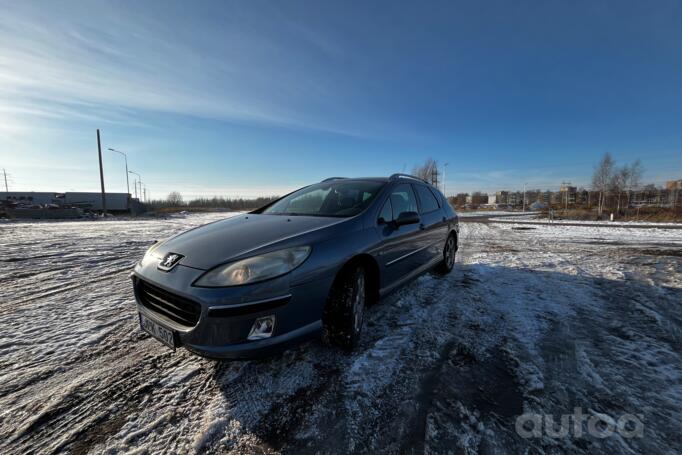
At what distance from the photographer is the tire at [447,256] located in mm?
4756

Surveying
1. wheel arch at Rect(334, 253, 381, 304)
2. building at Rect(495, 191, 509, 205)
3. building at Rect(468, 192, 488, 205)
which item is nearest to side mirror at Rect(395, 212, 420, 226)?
wheel arch at Rect(334, 253, 381, 304)

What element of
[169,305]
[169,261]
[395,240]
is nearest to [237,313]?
[169,305]

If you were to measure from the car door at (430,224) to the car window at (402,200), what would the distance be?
22cm

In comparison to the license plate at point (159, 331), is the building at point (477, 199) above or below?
above

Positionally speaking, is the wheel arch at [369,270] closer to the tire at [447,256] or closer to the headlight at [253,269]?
the headlight at [253,269]

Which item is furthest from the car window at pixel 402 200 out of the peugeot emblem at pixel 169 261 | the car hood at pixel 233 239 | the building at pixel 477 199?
the building at pixel 477 199

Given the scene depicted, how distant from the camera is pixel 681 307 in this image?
3.40 meters

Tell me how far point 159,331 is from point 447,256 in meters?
4.25

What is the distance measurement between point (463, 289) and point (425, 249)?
95 centimetres

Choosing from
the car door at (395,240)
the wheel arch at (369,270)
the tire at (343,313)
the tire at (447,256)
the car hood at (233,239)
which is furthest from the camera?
the tire at (447,256)

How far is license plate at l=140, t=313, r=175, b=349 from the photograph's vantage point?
1872mm

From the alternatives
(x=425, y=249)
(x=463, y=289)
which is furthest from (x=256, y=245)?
(x=463, y=289)

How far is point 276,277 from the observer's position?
1880mm

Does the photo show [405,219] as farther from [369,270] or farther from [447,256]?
[447,256]
